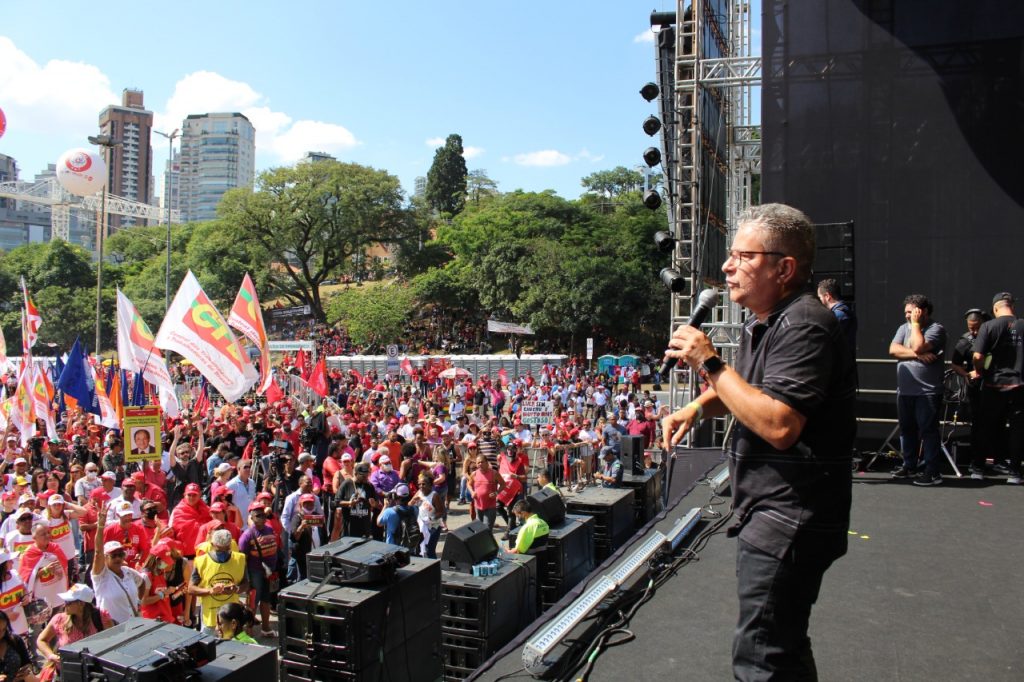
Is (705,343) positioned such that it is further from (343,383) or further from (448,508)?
(343,383)

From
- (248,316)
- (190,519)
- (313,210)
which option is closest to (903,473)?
(190,519)

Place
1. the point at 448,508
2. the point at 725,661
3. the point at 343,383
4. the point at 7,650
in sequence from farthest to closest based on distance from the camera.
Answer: the point at 343,383 → the point at 448,508 → the point at 7,650 → the point at 725,661

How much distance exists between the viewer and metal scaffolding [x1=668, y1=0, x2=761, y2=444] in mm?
13609

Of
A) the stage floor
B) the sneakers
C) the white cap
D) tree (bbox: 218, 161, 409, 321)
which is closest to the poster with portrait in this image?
the white cap

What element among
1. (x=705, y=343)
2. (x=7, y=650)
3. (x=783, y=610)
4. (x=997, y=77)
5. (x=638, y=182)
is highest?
(x=638, y=182)

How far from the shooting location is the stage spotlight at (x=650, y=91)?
49.3 ft

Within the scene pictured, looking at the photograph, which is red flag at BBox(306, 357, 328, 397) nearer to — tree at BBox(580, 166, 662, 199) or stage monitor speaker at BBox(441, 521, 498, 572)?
stage monitor speaker at BBox(441, 521, 498, 572)

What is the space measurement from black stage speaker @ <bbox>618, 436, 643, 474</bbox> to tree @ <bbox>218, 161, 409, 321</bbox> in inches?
1942

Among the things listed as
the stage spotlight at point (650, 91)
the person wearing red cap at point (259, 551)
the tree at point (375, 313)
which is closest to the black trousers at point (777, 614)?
the person wearing red cap at point (259, 551)

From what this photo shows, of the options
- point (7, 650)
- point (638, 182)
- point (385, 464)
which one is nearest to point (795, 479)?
point (7, 650)

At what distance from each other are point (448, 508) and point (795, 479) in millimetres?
12280

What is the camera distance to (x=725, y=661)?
11.0 feet

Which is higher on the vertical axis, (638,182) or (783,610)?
(638,182)

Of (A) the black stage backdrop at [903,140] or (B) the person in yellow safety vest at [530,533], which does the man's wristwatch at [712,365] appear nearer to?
(B) the person in yellow safety vest at [530,533]
